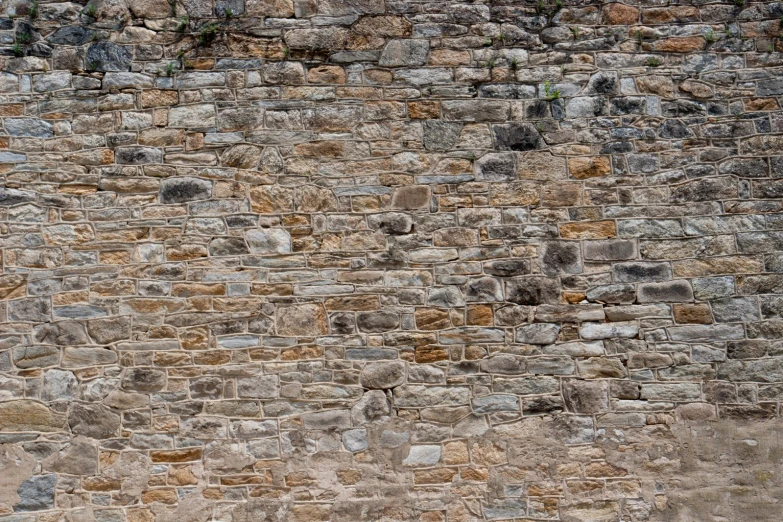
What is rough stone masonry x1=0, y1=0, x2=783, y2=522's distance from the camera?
3.86 m

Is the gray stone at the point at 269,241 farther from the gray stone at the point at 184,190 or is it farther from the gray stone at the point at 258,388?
the gray stone at the point at 258,388

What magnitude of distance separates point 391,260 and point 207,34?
69.5 inches

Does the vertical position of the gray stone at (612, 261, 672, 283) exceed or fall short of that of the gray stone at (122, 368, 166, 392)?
it exceeds it

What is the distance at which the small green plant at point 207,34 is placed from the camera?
4.10 metres

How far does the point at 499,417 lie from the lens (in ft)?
12.8

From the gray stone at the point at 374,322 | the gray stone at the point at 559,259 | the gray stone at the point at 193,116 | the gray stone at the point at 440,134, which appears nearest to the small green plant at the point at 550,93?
the gray stone at the point at 440,134

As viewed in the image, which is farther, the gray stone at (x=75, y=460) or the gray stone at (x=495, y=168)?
the gray stone at (x=495, y=168)

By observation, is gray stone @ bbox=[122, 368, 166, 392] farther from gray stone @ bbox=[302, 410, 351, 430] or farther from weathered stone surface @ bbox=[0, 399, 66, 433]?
gray stone @ bbox=[302, 410, 351, 430]

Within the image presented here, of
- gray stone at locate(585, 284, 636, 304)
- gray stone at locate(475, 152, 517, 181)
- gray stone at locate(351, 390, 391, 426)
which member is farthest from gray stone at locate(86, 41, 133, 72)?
gray stone at locate(585, 284, 636, 304)

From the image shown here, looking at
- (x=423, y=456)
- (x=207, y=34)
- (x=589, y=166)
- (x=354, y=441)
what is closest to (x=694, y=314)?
(x=589, y=166)

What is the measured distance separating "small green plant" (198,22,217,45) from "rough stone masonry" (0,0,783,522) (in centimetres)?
2

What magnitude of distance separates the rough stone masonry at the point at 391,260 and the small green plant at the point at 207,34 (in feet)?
0.07

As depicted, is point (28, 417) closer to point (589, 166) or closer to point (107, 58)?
point (107, 58)

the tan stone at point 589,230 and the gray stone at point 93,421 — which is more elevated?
the tan stone at point 589,230
